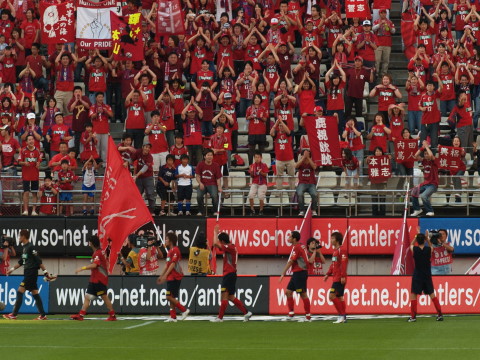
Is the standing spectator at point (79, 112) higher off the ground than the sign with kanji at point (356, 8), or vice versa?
the sign with kanji at point (356, 8)

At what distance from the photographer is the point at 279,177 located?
3106 centimetres

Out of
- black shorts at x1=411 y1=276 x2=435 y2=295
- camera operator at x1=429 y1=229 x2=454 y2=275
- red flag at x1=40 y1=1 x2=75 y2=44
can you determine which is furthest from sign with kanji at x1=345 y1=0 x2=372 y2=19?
black shorts at x1=411 y1=276 x2=435 y2=295

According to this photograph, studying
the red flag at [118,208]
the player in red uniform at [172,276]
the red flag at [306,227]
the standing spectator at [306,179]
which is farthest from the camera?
the standing spectator at [306,179]

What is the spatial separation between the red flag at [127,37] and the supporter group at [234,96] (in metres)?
0.30

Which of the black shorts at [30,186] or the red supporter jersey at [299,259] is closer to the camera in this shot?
the red supporter jersey at [299,259]

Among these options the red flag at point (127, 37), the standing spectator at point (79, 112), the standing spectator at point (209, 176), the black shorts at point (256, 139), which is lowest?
the standing spectator at point (209, 176)

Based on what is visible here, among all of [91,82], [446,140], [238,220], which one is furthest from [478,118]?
[91,82]

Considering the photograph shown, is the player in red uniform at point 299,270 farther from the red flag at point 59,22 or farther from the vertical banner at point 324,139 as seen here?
the red flag at point 59,22

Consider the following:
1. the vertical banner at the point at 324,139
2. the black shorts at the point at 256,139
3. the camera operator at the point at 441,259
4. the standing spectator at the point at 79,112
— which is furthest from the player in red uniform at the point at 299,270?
the standing spectator at the point at 79,112

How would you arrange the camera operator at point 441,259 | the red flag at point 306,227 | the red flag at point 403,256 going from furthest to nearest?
the red flag at point 306,227 < the camera operator at point 441,259 < the red flag at point 403,256

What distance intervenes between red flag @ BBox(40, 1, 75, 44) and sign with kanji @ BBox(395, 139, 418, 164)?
960cm

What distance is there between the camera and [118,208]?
27188mm

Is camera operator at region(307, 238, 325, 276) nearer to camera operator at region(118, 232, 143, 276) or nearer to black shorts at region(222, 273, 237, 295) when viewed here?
black shorts at region(222, 273, 237, 295)

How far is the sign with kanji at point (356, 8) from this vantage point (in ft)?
113
